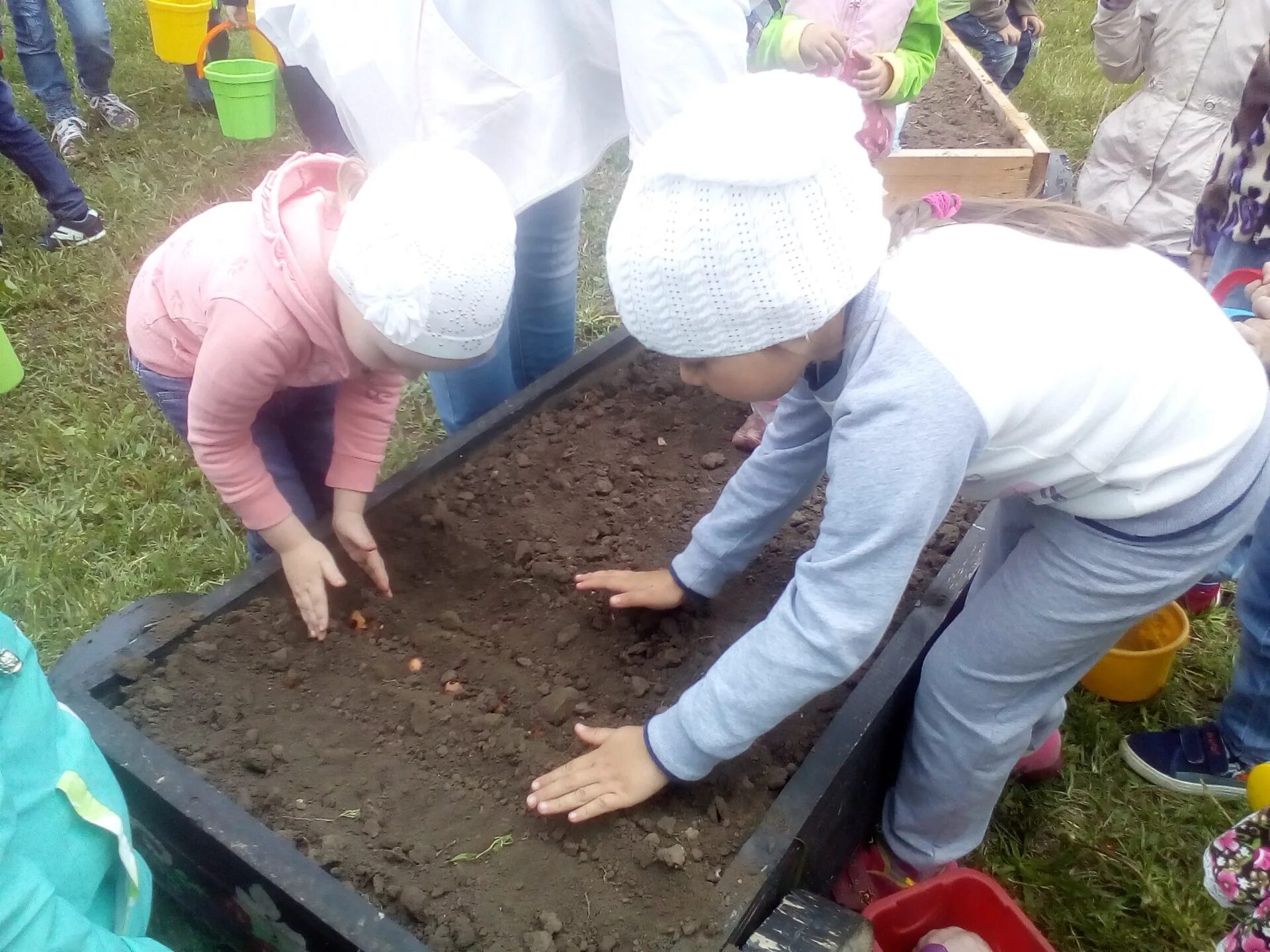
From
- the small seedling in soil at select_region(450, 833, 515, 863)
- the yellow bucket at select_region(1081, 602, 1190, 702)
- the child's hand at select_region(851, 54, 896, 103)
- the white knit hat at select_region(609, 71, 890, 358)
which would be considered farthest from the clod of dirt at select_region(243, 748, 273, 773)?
the child's hand at select_region(851, 54, 896, 103)

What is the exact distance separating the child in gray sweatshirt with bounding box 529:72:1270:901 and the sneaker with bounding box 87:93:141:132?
13.8 ft

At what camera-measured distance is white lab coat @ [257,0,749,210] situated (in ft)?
5.50

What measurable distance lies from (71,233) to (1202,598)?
3869mm

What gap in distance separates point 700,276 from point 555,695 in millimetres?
827

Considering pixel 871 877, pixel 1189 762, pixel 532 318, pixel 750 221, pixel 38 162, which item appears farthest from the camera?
pixel 38 162

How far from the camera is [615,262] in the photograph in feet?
3.82

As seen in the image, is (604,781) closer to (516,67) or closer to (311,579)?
(311,579)

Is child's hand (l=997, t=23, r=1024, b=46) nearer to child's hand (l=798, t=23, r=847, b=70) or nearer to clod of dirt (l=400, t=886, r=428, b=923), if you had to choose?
child's hand (l=798, t=23, r=847, b=70)

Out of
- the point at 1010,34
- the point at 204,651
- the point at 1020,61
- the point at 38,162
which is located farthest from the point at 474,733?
the point at 1020,61

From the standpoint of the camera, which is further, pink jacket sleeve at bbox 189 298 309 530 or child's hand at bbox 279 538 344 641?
child's hand at bbox 279 538 344 641

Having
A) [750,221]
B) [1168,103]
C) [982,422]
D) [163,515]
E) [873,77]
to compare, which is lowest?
[163,515]


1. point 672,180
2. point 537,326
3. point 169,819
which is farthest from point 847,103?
point 537,326

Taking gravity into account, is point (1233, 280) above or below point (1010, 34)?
above

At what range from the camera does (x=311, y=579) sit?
1.69 meters
